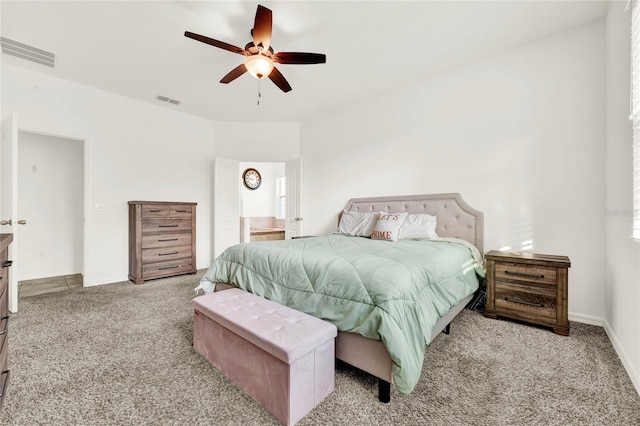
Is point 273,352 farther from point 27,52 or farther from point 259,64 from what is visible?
point 27,52

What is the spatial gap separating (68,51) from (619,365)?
17.9 feet

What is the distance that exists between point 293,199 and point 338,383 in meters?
3.62

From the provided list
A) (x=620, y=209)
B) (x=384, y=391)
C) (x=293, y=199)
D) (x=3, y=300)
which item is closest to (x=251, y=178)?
(x=293, y=199)

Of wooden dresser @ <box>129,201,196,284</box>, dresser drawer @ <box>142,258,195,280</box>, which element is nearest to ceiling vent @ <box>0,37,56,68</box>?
wooden dresser @ <box>129,201,196,284</box>

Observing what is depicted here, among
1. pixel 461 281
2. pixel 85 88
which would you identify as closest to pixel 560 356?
pixel 461 281

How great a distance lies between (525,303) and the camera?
235cm

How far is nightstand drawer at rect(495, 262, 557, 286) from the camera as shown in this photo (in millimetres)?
2256

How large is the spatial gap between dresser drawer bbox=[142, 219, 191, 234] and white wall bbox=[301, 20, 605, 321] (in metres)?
2.96

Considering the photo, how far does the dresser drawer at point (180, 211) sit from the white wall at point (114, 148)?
46 centimetres

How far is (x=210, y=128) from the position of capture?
507cm

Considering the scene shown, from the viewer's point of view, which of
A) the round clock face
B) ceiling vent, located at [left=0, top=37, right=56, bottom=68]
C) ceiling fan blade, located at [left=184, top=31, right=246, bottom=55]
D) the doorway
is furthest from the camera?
the round clock face

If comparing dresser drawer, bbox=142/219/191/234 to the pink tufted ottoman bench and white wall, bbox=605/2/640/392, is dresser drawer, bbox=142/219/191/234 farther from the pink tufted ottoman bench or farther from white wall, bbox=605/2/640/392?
white wall, bbox=605/2/640/392

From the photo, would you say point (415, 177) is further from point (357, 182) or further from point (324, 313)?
point (324, 313)

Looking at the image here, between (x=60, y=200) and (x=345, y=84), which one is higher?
(x=345, y=84)
